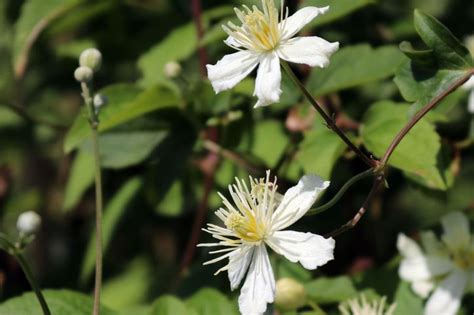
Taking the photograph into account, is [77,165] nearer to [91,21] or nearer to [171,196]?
[171,196]

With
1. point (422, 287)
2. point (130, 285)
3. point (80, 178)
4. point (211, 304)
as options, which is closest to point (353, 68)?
point (422, 287)

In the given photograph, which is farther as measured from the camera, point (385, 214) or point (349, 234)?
point (385, 214)

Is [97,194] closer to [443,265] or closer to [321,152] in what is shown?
[321,152]

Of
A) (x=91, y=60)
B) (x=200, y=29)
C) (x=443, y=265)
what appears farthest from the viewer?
(x=200, y=29)

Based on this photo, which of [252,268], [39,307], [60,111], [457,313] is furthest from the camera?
[60,111]

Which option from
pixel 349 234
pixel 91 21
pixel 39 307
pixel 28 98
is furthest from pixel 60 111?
pixel 39 307

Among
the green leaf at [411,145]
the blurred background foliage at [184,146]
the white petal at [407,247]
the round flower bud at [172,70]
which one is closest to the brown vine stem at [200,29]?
the blurred background foliage at [184,146]

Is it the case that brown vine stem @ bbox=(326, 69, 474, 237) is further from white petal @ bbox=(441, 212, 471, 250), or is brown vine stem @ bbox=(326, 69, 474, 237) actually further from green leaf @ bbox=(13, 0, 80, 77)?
green leaf @ bbox=(13, 0, 80, 77)
